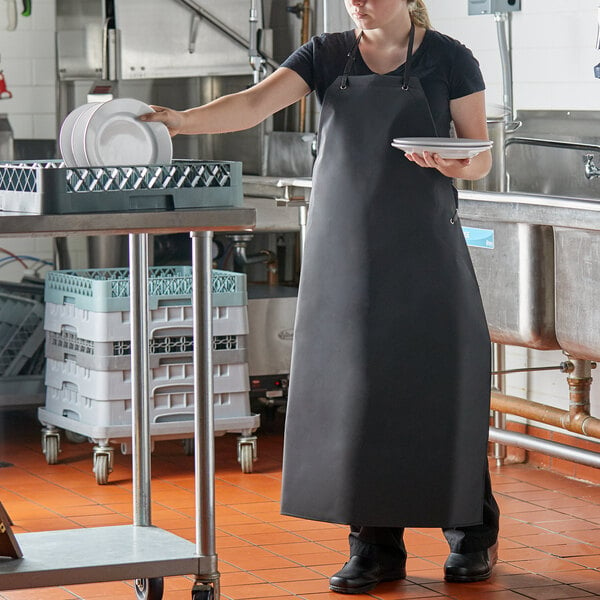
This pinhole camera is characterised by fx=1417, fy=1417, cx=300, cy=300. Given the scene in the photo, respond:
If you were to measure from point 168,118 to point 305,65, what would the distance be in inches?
22.0

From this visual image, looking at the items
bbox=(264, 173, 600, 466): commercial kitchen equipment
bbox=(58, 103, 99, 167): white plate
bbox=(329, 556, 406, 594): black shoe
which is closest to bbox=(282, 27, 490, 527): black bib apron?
bbox=(329, 556, 406, 594): black shoe

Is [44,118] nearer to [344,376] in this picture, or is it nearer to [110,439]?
[110,439]

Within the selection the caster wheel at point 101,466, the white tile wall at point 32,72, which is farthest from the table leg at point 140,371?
the white tile wall at point 32,72

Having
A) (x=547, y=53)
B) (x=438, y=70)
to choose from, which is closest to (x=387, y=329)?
(x=438, y=70)

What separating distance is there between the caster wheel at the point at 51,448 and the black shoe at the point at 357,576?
199cm

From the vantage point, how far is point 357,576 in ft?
12.5

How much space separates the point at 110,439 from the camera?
524cm

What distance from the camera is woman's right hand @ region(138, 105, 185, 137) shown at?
324cm

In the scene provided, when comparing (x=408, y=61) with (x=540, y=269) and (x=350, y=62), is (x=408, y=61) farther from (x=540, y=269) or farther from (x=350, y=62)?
(x=540, y=269)

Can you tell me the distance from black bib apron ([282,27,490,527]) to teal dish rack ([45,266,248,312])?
5.54 feet

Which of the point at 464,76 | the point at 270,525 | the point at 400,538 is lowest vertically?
the point at 270,525

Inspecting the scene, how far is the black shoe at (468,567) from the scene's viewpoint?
389 centimetres

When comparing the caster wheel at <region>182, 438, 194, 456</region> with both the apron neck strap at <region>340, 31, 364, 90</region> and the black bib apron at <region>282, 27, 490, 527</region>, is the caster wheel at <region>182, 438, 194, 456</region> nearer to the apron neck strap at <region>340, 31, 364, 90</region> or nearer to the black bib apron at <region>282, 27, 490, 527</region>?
the black bib apron at <region>282, 27, 490, 527</region>

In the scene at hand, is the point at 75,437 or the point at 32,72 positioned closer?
the point at 75,437
